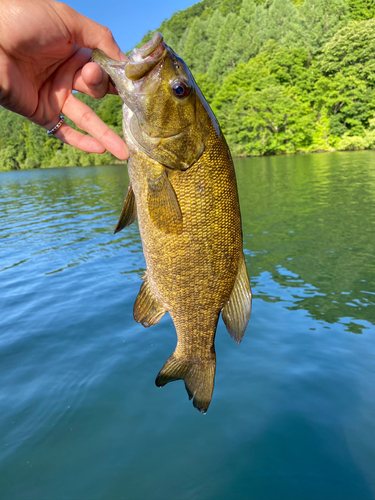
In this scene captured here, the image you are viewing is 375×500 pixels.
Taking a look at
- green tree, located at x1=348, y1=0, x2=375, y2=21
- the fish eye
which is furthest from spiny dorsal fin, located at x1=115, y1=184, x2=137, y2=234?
green tree, located at x1=348, y1=0, x2=375, y2=21

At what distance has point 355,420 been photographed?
4.73m

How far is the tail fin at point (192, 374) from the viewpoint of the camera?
107 inches

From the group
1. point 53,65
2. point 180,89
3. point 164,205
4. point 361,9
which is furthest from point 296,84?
point 164,205

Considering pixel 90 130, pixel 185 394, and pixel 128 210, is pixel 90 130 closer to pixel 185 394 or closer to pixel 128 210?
pixel 128 210

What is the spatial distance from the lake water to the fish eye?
375cm

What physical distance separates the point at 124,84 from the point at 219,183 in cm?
79

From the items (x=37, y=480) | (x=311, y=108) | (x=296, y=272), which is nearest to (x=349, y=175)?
(x=296, y=272)

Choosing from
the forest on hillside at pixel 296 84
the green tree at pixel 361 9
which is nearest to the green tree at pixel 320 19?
the forest on hillside at pixel 296 84

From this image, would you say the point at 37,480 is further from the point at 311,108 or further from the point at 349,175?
the point at 311,108

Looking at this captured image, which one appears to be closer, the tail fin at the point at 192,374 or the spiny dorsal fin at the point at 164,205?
the spiny dorsal fin at the point at 164,205

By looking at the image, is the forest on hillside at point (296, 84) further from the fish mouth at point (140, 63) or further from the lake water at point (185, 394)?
the fish mouth at point (140, 63)

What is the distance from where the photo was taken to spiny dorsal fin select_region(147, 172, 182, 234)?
2.25m

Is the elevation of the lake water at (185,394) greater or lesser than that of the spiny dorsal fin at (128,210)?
lesser

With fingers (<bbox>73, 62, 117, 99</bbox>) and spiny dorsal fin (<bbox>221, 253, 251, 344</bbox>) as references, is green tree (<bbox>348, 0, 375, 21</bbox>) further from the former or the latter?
spiny dorsal fin (<bbox>221, 253, 251, 344</bbox>)
